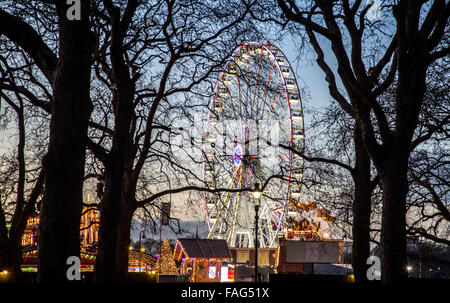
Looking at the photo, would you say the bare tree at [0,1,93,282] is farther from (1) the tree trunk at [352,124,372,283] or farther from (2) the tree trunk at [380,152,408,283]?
(1) the tree trunk at [352,124,372,283]

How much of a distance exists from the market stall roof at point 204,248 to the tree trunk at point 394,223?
71.7ft

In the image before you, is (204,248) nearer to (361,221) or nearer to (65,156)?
(361,221)

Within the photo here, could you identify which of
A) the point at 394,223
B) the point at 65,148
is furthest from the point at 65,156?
the point at 394,223

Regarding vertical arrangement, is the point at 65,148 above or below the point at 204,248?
above

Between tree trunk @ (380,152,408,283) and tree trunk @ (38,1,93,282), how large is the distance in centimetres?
502

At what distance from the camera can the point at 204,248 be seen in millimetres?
30266

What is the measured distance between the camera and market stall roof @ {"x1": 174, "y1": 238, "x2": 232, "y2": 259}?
97.5ft

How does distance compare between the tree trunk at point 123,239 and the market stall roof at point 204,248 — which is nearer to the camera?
the tree trunk at point 123,239

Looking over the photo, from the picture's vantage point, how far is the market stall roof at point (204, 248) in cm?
2970

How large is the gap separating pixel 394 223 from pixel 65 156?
539cm

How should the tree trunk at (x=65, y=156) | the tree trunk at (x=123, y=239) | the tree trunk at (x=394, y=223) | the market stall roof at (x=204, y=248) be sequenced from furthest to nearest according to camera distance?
the market stall roof at (x=204, y=248)
the tree trunk at (x=123, y=239)
the tree trunk at (x=394, y=223)
the tree trunk at (x=65, y=156)

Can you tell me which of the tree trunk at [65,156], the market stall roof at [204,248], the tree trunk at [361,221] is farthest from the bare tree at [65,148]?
the market stall roof at [204,248]

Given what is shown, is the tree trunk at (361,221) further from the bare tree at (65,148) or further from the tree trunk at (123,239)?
the bare tree at (65,148)
